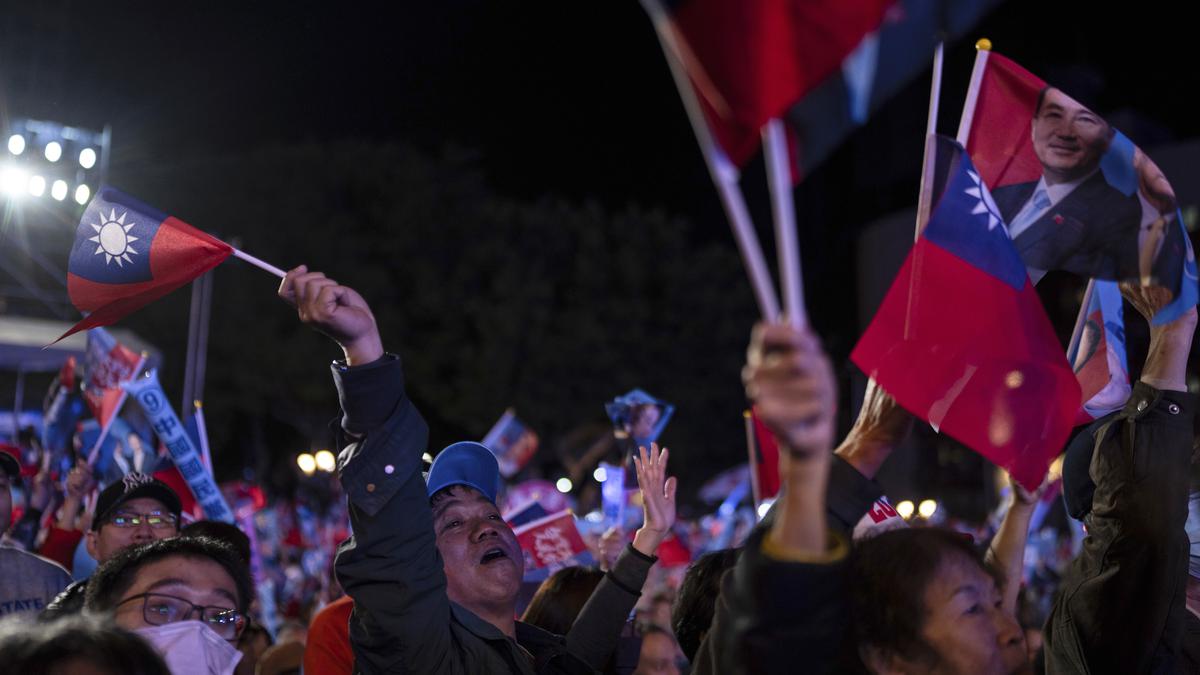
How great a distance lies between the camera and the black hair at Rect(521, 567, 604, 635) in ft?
14.3

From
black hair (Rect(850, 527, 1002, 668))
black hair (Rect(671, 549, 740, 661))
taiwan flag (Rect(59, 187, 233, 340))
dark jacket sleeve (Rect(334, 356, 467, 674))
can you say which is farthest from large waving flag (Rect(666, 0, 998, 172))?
taiwan flag (Rect(59, 187, 233, 340))

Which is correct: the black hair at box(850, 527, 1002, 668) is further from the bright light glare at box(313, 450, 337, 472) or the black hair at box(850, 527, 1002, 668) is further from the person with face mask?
the bright light glare at box(313, 450, 337, 472)

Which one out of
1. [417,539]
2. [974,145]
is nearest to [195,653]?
[417,539]

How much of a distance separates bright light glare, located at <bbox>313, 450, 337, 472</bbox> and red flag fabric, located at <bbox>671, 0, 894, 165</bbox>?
8.53m

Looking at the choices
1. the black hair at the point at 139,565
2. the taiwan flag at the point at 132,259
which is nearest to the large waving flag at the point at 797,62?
the black hair at the point at 139,565

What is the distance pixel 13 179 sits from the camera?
1174 centimetres

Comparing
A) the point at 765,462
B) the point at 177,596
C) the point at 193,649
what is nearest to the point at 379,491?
the point at 193,649

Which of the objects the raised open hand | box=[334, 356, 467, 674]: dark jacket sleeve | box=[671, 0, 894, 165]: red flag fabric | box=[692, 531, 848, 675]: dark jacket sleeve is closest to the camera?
box=[671, 0, 894, 165]: red flag fabric

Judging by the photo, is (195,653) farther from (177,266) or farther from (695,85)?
(695,85)

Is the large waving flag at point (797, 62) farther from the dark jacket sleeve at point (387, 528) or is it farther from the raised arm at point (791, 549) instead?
the dark jacket sleeve at point (387, 528)

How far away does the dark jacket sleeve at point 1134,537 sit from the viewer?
2717 millimetres

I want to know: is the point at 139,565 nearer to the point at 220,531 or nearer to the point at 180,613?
the point at 180,613

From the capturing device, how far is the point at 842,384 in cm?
435

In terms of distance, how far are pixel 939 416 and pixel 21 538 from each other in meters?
6.04
